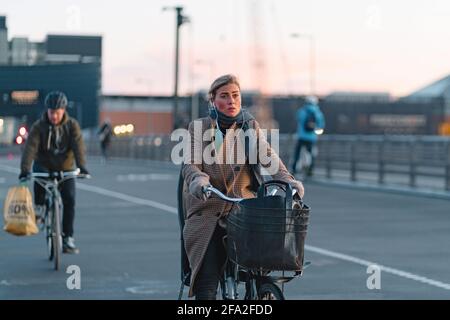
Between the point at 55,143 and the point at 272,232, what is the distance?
6058mm

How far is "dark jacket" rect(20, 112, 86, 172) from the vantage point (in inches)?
436

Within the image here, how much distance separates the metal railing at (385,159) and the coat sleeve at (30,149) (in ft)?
39.6

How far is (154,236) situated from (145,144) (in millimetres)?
32547

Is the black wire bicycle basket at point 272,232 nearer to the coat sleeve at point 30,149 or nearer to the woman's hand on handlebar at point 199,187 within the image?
the woman's hand on handlebar at point 199,187

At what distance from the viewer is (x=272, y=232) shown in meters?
5.48

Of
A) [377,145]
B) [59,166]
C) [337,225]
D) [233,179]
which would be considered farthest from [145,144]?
[233,179]

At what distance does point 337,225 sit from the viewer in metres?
15.6

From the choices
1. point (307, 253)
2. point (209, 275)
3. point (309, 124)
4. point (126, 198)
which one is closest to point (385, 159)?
point (309, 124)

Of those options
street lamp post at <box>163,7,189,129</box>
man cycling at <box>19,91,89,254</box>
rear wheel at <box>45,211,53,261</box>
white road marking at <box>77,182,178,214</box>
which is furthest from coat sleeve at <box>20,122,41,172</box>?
street lamp post at <box>163,7,189,129</box>

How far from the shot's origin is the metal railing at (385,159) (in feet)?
75.7

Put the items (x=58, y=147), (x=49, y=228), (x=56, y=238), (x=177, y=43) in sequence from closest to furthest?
(x=56, y=238) < (x=58, y=147) < (x=49, y=228) < (x=177, y=43)

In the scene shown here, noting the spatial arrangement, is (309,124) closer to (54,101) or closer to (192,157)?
(54,101)
